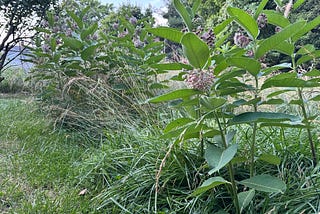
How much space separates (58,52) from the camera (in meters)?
2.80

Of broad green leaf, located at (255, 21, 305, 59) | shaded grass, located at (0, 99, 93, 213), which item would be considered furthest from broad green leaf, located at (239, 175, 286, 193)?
shaded grass, located at (0, 99, 93, 213)

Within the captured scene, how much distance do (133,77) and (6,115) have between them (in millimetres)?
1647

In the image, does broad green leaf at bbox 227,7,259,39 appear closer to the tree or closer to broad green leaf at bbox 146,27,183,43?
broad green leaf at bbox 146,27,183,43

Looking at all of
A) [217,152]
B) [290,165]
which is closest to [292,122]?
[217,152]

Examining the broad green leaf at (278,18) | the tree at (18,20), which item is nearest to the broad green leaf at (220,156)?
the broad green leaf at (278,18)

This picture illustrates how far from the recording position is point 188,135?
1044 mm

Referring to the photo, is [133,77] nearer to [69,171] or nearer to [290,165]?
[69,171]

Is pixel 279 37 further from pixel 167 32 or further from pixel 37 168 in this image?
pixel 37 168

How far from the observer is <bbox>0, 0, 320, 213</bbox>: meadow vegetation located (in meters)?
0.92

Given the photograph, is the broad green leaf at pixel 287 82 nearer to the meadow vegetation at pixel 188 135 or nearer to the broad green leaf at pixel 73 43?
the meadow vegetation at pixel 188 135

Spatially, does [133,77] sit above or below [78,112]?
above

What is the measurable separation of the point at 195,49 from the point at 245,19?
0.20 metres

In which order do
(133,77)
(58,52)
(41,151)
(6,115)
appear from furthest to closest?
1. (6,115)
2. (58,52)
3. (133,77)
4. (41,151)

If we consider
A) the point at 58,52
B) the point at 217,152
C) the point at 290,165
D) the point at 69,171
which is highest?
the point at 58,52
